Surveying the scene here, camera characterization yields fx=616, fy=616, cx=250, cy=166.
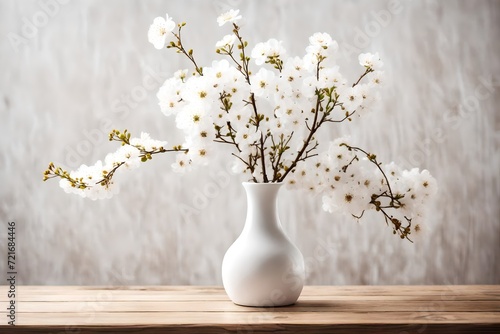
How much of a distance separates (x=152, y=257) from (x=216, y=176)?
372 millimetres

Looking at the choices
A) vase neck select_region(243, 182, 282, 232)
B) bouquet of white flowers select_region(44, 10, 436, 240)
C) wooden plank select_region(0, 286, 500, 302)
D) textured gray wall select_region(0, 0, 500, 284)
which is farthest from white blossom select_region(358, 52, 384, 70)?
textured gray wall select_region(0, 0, 500, 284)

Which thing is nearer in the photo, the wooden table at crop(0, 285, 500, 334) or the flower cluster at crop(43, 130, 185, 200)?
the wooden table at crop(0, 285, 500, 334)

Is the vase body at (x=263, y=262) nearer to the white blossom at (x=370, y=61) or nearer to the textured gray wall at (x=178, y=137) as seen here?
the white blossom at (x=370, y=61)

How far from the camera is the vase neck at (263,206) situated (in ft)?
4.75

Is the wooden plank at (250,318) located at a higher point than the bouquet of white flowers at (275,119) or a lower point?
lower

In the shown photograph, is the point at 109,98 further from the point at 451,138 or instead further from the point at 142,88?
the point at 451,138

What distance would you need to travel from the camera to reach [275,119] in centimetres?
140

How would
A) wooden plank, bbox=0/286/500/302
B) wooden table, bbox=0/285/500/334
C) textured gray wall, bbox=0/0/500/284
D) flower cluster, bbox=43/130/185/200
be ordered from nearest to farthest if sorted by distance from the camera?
1. wooden table, bbox=0/285/500/334
2. flower cluster, bbox=43/130/185/200
3. wooden plank, bbox=0/286/500/302
4. textured gray wall, bbox=0/0/500/284

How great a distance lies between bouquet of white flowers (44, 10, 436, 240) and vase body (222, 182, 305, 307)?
10cm

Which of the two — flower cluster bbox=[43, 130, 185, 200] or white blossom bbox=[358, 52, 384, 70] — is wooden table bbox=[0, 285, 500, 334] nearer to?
flower cluster bbox=[43, 130, 185, 200]

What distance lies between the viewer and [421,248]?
224 centimetres

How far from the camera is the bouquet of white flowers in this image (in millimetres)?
1356

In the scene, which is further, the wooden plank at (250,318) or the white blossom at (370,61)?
the white blossom at (370,61)

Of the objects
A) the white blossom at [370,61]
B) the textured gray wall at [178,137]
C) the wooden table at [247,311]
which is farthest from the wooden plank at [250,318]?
the textured gray wall at [178,137]
